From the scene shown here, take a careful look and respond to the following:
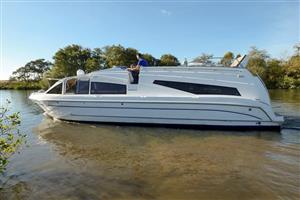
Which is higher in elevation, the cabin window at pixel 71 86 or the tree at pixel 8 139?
the cabin window at pixel 71 86

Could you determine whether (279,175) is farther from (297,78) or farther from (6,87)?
(6,87)

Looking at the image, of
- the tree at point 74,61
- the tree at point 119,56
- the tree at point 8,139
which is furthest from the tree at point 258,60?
the tree at point 8,139

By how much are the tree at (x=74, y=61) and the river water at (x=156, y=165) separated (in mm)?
40486

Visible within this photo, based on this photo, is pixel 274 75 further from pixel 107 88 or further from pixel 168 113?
pixel 107 88

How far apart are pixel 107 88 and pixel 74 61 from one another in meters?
42.9

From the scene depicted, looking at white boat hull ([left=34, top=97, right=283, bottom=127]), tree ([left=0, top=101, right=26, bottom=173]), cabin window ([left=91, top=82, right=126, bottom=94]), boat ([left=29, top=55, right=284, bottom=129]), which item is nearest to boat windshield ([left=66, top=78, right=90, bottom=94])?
boat ([left=29, top=55, right=284, bottom=129])

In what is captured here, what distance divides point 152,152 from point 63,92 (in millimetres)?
5884

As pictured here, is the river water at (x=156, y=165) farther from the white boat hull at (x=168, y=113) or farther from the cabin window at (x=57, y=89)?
the cabin window at (x=57, y=89)

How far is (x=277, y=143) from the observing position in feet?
24.9

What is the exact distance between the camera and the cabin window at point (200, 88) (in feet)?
30.8

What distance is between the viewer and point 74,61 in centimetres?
5047

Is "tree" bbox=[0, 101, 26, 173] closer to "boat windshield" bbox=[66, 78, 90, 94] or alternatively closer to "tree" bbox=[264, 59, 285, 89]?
"boat windshield" bbox=[66, 78, 90, 94]

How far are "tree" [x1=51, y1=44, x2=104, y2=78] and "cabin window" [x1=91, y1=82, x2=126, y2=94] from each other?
3762 cm

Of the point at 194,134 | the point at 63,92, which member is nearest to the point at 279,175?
the point at 194,134
